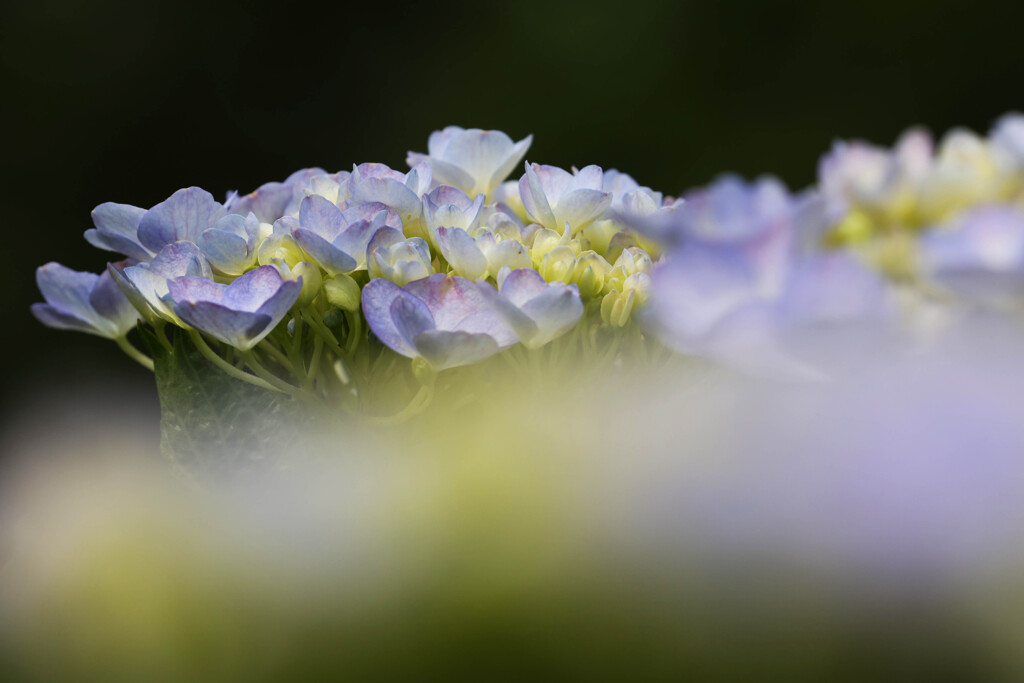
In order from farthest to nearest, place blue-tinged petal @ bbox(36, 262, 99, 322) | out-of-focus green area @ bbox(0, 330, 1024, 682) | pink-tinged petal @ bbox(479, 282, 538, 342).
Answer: blue-tinged petal @ bbox(36, 262, 99, 322)
pink-tinged petal @ bbox(479, 282, 538, 342)
out-of-focus green area @ bbox(0, 330, 1024, 682)

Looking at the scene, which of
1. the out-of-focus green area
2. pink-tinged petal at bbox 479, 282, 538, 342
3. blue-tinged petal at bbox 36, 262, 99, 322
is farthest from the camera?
blue-tinged petal at bbox 36, 262, 99, 322

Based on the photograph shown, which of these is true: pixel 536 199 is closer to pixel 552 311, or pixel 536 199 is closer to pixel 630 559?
pixel 552 311

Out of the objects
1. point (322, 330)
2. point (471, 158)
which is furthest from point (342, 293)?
point (471, 158)

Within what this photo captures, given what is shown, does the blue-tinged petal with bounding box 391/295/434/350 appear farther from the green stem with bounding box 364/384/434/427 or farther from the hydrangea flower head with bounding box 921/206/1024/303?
the hydrangea flower head with bounding box 921/206/1024/303

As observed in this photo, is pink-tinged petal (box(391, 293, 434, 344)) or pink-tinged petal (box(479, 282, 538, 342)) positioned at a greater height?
pink-tinged petal (box(479, 282, 538, 342))

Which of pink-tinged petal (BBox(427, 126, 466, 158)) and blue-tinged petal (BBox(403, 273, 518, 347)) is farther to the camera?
pink-tinged petal (BBox(427, 126, 466, 158))

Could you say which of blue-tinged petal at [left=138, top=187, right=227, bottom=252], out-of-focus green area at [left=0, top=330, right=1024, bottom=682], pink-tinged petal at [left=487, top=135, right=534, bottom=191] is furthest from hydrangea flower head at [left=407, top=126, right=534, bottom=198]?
out-of-focus green area at [left=0, top=330, right=1024, bottom=682]

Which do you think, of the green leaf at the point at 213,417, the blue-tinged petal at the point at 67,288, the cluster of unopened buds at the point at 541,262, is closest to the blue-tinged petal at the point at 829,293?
the cluster of unopened buds at the point at 541,262
